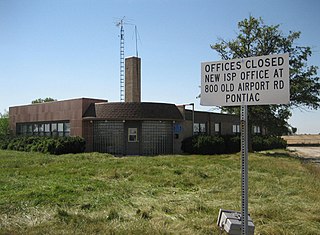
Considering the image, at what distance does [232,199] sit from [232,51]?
65.4ft

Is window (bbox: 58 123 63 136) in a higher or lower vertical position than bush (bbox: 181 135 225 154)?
higher

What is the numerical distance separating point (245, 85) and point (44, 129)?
29.9 meters

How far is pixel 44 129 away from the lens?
3170 cm

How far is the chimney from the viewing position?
28844 mm

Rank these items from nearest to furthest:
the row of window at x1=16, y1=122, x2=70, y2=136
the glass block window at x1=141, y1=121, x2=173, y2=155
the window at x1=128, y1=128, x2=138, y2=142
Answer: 1. the window at x1=128, y1=128, x2=138, y2=142
2. the glass block window at x1=141, y1=121, x2=173, y2=155
3. the row of window at x1=16, y1=122, x2=70, y2=136

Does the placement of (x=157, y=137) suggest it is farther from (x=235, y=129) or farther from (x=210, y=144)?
(x=235, y=129)

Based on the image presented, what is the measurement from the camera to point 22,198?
7.96 meters

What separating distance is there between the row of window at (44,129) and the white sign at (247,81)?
84.0ft

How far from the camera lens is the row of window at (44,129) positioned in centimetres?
2934

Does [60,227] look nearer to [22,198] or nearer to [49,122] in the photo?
[22,198]

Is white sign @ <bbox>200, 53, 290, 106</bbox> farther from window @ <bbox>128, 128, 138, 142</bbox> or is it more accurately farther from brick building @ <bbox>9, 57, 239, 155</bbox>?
window @ <bbox>128, 128, 138, 142</bbox>

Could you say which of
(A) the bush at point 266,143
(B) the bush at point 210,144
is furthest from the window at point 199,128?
(A) the bush at point 266,143

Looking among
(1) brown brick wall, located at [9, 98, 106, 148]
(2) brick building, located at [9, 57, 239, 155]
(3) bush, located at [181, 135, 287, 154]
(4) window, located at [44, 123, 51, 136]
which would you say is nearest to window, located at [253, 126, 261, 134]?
(3) bush, located at [181, 135, 287, 154]

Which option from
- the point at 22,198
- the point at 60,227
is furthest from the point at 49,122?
the point at 60,227
